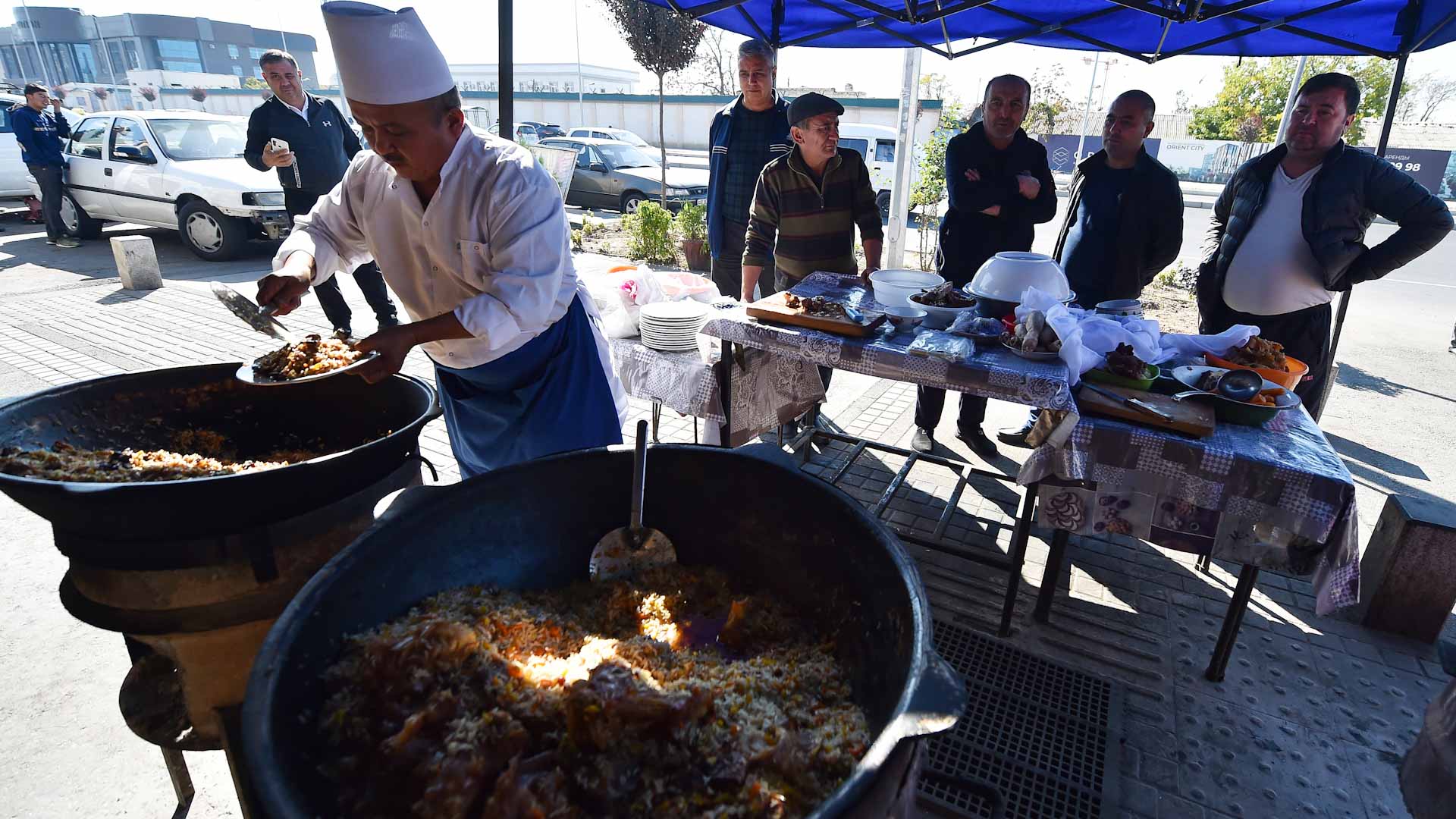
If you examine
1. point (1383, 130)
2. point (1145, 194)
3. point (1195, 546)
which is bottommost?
point (1195, 546)

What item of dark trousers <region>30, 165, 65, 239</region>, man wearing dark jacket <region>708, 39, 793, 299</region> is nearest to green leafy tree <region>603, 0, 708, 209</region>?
man wearing dark jacket <region>708, 39, 793, 299</region>

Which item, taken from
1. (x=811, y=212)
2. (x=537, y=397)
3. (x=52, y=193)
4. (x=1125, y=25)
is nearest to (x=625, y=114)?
(x=52, y=193)

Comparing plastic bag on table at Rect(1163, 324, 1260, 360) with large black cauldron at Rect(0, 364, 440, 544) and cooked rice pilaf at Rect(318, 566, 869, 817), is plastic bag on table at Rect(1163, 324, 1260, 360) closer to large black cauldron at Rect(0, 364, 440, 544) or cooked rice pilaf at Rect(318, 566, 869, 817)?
cooked rice pilaf at Rect(318, 566, 869, 817)

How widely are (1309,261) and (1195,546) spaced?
1948 millimetres

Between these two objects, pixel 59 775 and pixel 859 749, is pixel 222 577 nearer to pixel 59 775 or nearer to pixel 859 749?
pixel 59 775

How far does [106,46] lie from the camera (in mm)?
56344

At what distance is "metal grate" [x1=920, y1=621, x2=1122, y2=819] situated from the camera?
2.09 m

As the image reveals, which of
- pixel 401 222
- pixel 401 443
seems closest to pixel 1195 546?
pixel 401 443

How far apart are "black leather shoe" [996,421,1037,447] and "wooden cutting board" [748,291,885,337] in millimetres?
2037

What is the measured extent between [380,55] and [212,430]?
1225mm

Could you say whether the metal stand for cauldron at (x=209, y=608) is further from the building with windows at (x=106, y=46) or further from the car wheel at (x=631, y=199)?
the building with windows at (x=106, y=46)

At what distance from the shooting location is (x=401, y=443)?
1723 mm

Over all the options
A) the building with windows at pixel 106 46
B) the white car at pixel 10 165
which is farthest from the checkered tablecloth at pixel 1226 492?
the building with windows at pixel 106 46

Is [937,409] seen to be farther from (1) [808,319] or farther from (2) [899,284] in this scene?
(1) [808,319]
